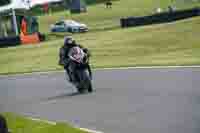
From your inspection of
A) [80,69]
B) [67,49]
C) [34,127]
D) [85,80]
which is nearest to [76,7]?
[67,49]

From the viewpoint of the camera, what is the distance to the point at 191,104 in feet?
40.2

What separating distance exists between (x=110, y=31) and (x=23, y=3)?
10.8m

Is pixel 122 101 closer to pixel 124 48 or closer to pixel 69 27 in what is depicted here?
pixel 124 48

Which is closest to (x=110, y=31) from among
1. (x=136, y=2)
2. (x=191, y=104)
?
(x=191, y=104)

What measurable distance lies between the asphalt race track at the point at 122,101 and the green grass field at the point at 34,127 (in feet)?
2.01

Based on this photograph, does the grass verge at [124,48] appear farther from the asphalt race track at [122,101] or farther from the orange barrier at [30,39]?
the asphalt race track at [122,101]

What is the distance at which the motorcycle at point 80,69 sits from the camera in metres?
17.4

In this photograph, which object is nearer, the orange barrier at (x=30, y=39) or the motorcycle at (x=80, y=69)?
the motorcycle at (x=80, y=69)

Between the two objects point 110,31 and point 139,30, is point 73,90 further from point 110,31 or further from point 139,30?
point 110,31

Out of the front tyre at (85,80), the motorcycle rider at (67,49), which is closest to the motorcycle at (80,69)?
the front tyre at (85,80)

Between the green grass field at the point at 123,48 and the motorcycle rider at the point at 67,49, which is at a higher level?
the motorcycle rider at the point at 67,49

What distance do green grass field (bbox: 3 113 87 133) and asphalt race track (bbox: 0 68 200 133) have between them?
61 centimetres

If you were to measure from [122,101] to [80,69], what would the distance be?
3.34 meters

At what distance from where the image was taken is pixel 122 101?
14391mm
